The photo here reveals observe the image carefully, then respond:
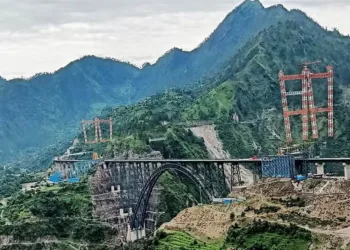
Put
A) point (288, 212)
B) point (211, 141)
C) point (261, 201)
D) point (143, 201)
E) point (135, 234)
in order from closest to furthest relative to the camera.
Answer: point (288, 212)
point (261, 201)
point (135, 234)
point (143, 201)
point (211, 141)

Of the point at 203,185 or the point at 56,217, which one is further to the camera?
the point at 56,217

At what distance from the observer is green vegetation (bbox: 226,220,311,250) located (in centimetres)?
6334

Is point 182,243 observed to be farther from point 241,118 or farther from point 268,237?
point 241,118

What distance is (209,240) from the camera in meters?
73.0

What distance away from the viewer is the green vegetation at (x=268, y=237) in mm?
63344

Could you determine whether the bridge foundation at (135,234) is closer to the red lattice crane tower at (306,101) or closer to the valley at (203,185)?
the valley at (203,185)

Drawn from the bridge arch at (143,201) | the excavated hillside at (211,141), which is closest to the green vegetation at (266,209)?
the bridge arch at (143,201)

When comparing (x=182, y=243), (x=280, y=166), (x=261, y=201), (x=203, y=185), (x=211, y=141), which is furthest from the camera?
(x=211, y=141)

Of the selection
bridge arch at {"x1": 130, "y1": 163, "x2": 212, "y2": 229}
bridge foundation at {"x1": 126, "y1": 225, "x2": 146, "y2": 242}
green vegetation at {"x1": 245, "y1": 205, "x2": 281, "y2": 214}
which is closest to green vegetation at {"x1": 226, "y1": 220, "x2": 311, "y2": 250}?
green vegetation at {"x1": 245, "y1": 205, "x2": 281, "y2": 214}

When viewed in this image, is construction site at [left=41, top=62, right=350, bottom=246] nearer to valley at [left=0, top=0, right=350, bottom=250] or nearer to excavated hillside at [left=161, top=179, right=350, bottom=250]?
excavated hillside at [left=161, top=179, right=350, bottom=250]

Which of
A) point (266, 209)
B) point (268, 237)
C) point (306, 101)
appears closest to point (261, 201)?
point (266, 209)

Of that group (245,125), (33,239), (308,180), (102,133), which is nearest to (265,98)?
(245,125)

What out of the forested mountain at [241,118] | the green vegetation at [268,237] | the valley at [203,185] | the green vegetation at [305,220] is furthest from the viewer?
the forested mountain at [241,118]

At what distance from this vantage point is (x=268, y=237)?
65500 millimetres
